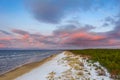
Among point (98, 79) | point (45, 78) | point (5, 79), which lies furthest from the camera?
point (5, 79)

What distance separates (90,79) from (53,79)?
2.48 m

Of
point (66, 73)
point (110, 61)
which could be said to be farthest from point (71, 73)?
point (110, 61)

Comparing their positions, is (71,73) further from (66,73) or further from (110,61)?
(110,61)

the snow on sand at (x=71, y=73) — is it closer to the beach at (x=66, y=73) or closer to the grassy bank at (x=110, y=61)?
the beach at (x=66, y=73)

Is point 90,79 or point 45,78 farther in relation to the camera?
point 45,78

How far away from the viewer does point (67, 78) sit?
13.6m

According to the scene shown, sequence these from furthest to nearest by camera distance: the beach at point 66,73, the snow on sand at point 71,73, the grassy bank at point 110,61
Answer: the grassy bank at point 110,61 → the beach at point 66,73 → the snow on sand at point 71,73

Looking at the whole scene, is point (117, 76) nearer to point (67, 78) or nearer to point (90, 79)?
point (90, 79)

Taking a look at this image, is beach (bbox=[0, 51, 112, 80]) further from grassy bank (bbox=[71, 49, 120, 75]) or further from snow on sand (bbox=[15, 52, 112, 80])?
grassy bank (bbox=[71, 49, 120, 75])

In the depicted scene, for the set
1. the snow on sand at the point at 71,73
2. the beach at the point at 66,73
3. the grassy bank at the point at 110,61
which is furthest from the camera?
the grassy bank at the point at 110,61

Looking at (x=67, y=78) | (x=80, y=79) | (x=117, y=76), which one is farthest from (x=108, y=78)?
(x=67, y=78)

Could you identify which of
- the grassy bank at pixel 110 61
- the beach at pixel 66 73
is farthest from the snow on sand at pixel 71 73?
the grassy bank at pixel 110 61

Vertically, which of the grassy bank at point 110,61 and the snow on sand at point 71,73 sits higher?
the grassy bank at point 110,61

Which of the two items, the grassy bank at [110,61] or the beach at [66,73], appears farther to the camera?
the grassy bank at [110,61]
